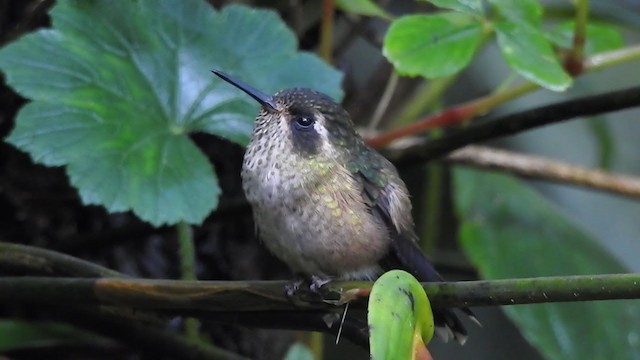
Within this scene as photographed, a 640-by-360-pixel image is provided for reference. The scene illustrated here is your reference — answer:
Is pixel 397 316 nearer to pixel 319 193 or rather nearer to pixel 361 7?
pixel 319 193

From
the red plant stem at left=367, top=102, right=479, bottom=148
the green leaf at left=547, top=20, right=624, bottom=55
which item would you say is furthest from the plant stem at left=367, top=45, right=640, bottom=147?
the green leaf at left=547, top=20, right=624, bottom=55

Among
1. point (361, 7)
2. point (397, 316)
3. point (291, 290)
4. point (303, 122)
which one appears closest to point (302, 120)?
point (303, 122)

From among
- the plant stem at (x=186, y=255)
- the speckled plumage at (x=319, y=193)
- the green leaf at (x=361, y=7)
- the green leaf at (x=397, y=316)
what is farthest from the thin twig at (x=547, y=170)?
the green leaf at (x=397, y=316)

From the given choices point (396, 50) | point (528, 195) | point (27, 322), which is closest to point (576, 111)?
point (396, 50)

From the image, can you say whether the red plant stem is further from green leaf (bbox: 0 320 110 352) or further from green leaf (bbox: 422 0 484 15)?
green leaf (bbox: 0 320 110 352)

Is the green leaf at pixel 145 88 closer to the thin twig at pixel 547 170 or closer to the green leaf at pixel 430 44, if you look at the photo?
the green leaf at pixel 430 44

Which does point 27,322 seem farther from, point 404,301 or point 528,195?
point 528,195
